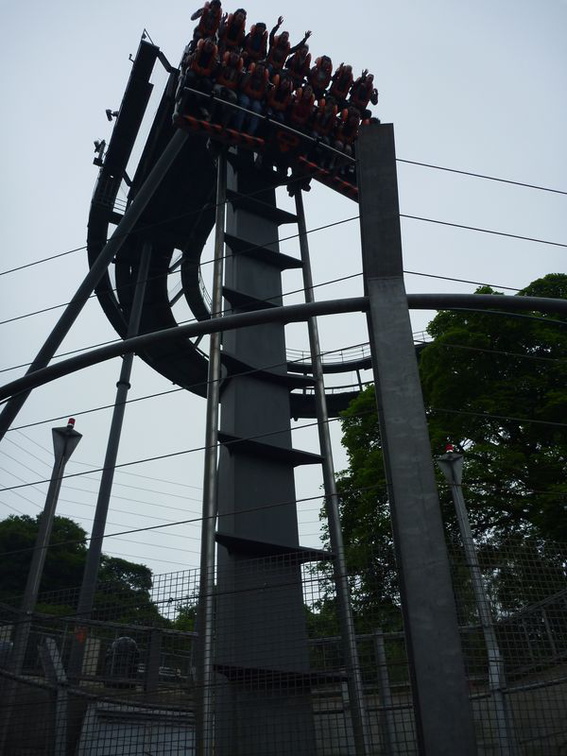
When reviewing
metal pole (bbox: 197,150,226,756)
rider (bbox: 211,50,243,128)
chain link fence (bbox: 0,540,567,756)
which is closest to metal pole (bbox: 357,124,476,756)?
chain link fence (bbox: 0,540,567,756)

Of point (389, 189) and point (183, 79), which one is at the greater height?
point (183, 79)

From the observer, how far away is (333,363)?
29281 millimetres

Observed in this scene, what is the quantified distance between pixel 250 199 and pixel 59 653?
28.9 ft

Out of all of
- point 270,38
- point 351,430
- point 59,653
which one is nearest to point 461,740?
point 59,653

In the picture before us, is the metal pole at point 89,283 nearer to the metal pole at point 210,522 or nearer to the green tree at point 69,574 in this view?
the metal pole at point 210,522

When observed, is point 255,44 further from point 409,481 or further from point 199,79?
point 409,481

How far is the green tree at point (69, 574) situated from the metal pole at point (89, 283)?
10.4 ft

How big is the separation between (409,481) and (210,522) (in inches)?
156

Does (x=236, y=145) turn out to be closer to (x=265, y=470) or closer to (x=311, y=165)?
(x=311, y=165)

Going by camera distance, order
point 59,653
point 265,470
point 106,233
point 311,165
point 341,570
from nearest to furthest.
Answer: point 341,570, point 59,653, point 265,470, point 311,165, point 106,233

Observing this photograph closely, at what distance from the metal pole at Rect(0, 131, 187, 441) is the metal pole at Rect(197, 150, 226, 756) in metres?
1.16

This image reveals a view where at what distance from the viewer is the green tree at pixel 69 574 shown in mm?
4590

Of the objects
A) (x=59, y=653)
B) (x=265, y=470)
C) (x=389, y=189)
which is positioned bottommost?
(x=59, y=653)

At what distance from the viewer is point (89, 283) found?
467 inches
